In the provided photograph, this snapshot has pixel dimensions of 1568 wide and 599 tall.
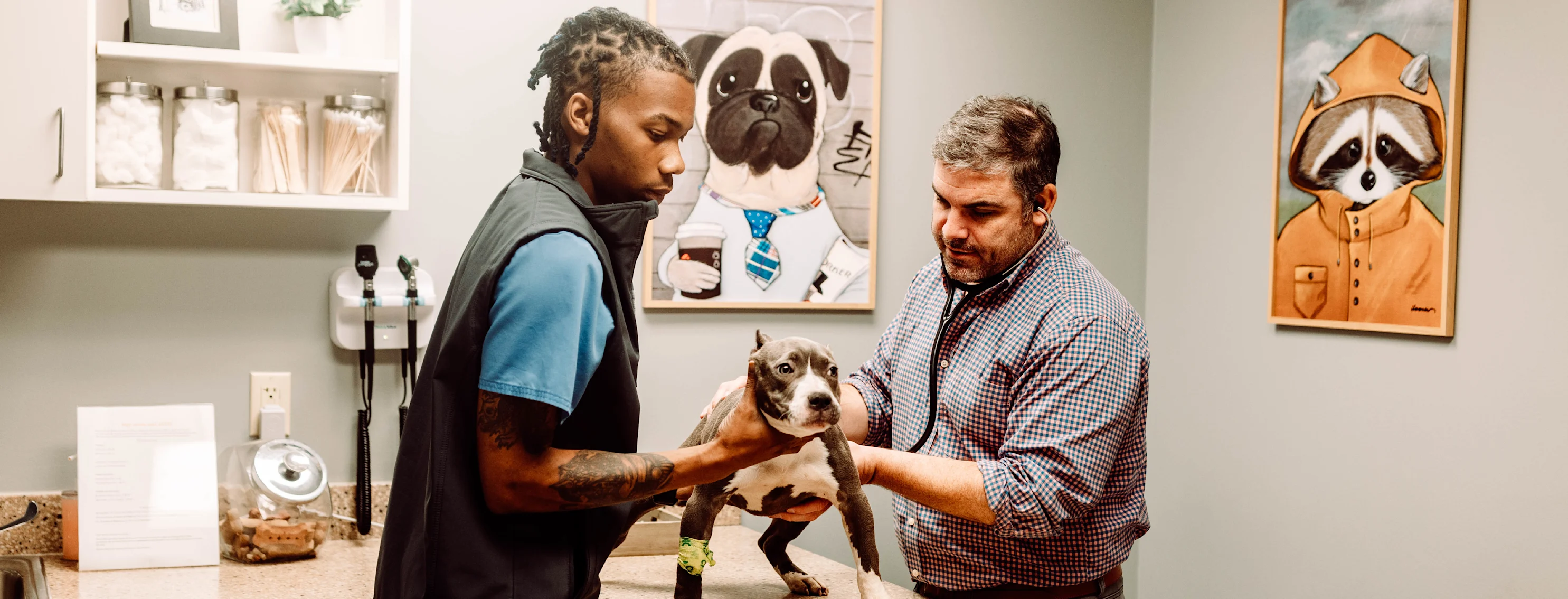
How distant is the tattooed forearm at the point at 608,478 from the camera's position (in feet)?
3.43

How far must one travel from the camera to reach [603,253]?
106cm

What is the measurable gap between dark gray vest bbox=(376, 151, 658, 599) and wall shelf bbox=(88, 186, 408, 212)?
3.54 feet

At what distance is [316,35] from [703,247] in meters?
0.92

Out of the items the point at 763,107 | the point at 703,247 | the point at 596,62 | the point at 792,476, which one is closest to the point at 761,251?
the point at 703,247

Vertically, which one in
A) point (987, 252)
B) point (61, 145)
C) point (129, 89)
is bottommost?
point (987, 252)

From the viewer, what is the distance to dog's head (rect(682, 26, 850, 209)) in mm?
2557

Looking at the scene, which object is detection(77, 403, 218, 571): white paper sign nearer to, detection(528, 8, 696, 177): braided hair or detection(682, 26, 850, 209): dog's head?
detection(682, 26, 850, 209): dog's head

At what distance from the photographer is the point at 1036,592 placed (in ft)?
5.59

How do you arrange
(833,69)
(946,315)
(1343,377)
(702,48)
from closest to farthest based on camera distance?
(946,315), (1343,377), (702,48), (833,69)

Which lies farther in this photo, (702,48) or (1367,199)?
(702,48)

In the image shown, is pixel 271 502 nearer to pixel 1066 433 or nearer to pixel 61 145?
pixel 61 145

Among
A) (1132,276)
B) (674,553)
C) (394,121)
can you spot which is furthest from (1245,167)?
(394,121)

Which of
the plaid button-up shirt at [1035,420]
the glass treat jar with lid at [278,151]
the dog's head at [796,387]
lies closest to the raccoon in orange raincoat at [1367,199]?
the plaid button-up shirt at [1035,420]

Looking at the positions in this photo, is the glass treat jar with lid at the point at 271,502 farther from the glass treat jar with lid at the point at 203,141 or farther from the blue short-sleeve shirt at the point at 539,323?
the blue short-sleeve shirt at the point at 539,323
